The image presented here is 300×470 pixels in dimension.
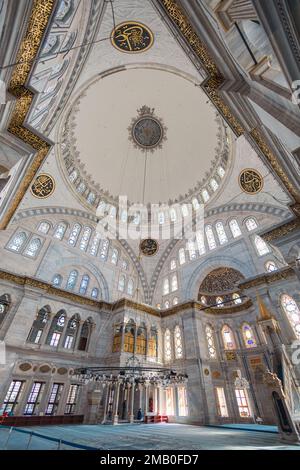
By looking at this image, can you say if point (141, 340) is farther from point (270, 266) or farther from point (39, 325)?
point (270, 266)

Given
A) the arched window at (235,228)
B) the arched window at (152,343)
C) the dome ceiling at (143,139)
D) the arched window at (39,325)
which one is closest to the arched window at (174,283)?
the arched window at (152,343)

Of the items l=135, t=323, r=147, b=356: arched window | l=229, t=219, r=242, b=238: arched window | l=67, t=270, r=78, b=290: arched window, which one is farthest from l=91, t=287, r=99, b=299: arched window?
l=229, t=219, r=242, b=238: arched window

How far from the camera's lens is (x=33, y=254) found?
47.3 feet

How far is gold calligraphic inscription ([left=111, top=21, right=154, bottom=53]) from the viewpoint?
834cm

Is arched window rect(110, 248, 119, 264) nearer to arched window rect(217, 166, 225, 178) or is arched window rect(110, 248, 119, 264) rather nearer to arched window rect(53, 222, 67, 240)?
arched window rect(53, 222, 67, 240)

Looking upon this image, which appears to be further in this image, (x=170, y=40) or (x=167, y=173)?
(x=167, y=173)

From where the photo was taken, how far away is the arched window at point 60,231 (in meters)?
16.1

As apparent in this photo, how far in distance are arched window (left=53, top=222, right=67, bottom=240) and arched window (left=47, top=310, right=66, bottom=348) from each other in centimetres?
548

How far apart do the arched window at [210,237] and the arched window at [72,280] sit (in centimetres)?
1080

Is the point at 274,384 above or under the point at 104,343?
under

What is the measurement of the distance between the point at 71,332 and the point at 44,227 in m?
7.71
